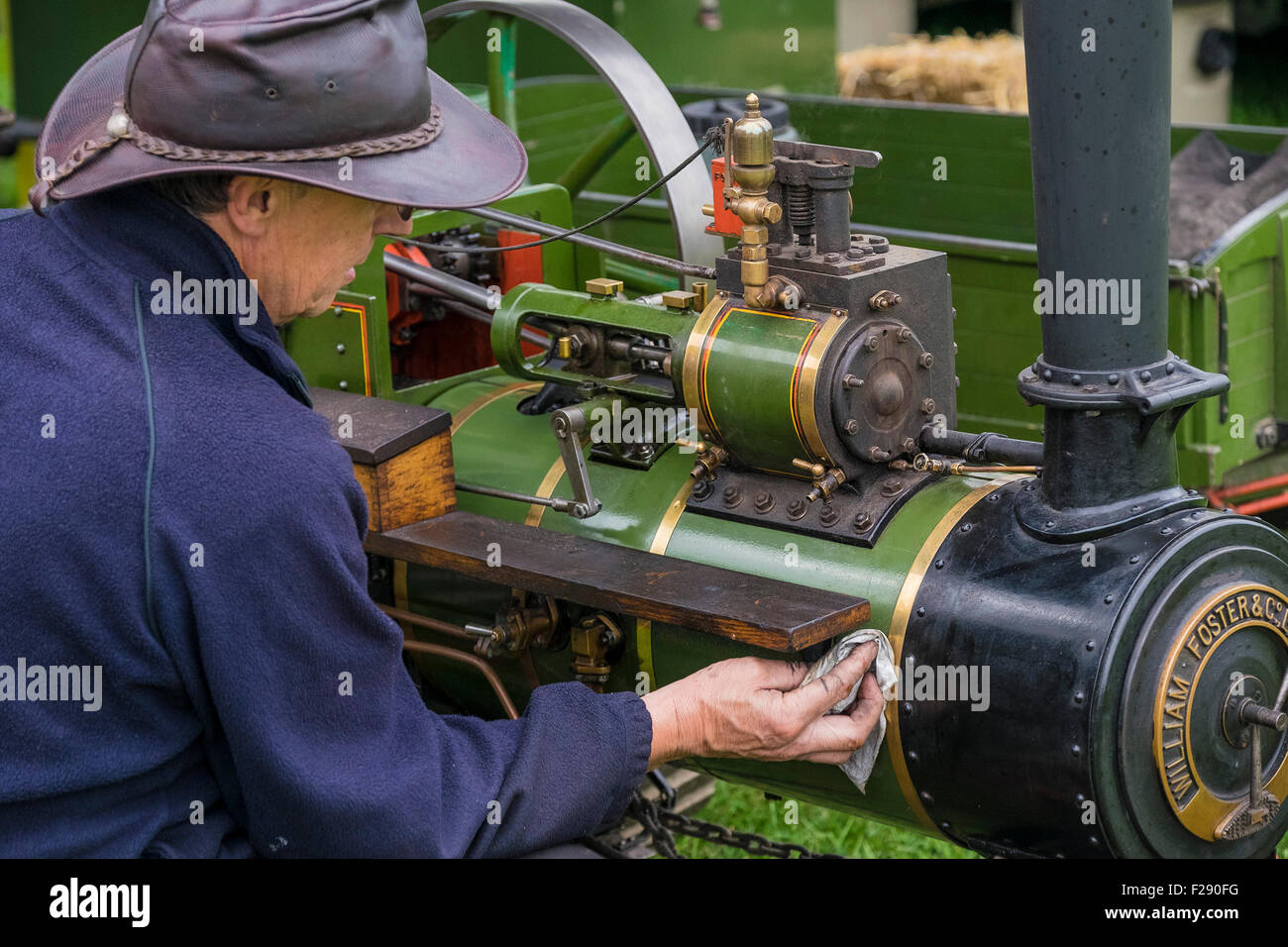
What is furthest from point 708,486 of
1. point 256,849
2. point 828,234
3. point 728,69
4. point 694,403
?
point 728,69

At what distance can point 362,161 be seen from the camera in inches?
72.4

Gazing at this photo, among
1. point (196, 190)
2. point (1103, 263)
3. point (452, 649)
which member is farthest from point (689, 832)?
point (196, 190)

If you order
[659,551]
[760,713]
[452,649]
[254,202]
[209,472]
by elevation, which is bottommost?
[452,649]

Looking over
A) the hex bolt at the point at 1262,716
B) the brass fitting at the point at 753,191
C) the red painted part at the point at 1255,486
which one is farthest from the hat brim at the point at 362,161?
the red painted part at the point at 1255,486

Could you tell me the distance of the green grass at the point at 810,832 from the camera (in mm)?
4023

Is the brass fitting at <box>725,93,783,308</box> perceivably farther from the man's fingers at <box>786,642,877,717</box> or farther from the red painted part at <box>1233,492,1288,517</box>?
the red painted part at <box>1233,492,1288,517</box>

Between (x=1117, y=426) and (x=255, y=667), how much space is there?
1.23 m

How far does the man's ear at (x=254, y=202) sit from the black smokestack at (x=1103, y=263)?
1.02m

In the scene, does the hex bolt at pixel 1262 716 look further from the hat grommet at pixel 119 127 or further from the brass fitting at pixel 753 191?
the hat grommet at pixel 119 127

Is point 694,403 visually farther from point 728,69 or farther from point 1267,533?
point 728,69

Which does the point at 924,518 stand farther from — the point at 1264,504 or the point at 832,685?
the point at 1264,504

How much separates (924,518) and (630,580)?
1.50ft

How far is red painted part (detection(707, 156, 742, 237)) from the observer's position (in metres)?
2.56

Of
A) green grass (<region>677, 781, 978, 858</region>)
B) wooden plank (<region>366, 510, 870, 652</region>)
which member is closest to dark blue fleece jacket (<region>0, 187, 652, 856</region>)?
wooden plank (<region>366, 510, 870, 652</region>)
